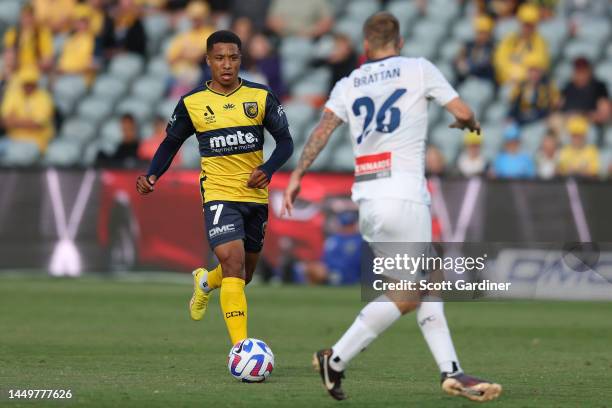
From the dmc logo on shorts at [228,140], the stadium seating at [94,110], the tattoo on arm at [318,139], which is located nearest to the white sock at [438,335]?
the tattoo on arm at [318,139]

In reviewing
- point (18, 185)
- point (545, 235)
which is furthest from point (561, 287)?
point (18, 185)

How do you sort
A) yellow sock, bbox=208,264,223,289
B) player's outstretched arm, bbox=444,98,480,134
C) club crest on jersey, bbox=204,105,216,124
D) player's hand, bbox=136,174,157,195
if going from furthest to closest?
yellow sock, bbox=208,264,223,289, player's hand, bbox=136,174,157,195, club crest on jersey, bbox=204,105,216,124, player's outstretched arm, bbox=444,98,480,134

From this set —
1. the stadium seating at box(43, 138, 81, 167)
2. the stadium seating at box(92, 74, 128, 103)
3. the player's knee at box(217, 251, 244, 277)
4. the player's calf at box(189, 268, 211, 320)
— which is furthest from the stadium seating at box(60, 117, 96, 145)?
the player's knee at box(217, 251, 244, 277)

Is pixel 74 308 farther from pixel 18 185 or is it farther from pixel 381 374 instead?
pixel 381 374

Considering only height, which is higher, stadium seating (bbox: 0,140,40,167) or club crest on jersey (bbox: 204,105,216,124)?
club crest on jersey (bbox: 204,105,216,124)

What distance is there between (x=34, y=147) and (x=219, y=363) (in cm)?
1286

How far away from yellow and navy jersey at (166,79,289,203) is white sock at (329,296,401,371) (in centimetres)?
215

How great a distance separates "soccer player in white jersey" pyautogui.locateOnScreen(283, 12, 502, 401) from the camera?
8.05 metres

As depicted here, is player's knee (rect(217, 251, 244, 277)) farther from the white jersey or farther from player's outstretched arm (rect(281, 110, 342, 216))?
the white jersey

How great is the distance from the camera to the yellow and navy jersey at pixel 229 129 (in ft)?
32.6

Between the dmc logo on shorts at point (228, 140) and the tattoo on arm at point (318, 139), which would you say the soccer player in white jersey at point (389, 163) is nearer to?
the tattoo on arm at point (318, 139)

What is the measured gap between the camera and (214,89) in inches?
395

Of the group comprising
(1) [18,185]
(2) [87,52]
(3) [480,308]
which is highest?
(2) [87,52]

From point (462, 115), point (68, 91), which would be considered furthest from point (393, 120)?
point (68, 91)
